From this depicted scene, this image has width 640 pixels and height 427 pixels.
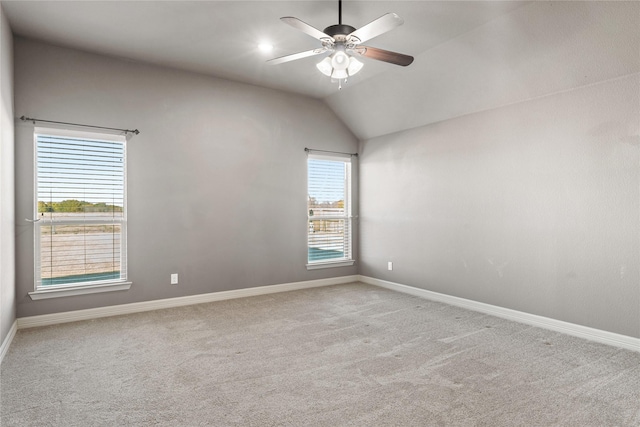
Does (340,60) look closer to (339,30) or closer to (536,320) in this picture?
(339,30)

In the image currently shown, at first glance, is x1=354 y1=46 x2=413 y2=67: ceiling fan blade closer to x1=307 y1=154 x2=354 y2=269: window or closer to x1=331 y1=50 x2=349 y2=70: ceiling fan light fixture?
x1=331 y1=50 x2=349 y2=70: ceiling fan light fixture

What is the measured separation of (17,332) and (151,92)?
9.40 ft

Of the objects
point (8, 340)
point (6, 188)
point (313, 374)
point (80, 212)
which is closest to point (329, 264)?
point (313, 374)

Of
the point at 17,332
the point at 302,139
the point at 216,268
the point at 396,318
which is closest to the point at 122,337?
the point at 17,332

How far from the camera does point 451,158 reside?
4664 millimetres

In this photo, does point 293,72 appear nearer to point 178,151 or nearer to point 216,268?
point 178,151

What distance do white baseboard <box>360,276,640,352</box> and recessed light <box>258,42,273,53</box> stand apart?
357 cm

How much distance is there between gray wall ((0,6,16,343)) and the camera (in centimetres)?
298

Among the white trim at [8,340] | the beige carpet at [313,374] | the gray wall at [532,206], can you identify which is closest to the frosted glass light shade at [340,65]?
the gray wall at [532,206]

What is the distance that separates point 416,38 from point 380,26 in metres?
1.37

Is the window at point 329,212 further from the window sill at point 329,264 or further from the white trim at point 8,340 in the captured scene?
the white trim at point 8,340

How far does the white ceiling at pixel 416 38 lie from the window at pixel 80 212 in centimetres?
107

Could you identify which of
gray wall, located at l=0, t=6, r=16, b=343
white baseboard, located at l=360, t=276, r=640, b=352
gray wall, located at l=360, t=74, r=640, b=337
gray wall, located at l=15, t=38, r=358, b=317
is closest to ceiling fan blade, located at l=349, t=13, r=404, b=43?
gray wall, located at l=360, t=74, r=640, b=337

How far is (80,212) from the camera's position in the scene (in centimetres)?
399
